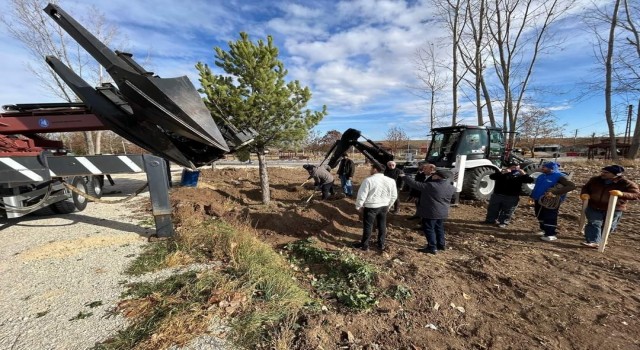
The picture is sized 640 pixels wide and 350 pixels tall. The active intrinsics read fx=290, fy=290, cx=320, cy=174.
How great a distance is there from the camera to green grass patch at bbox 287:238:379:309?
3137mm

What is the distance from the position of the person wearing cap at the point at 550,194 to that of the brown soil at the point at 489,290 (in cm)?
31

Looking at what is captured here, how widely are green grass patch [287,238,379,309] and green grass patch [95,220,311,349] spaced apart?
438 mm

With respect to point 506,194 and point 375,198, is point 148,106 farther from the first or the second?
point 506,194

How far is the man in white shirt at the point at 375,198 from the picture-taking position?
479 cm

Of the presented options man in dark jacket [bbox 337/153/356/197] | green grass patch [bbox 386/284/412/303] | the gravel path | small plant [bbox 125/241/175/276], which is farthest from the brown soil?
man in dark jacket [bbox 337/153/356/197]

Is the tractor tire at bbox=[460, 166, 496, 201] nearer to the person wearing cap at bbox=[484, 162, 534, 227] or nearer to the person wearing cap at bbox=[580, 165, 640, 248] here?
the person wearing cap at bbox=[484, 162, 534, 227]

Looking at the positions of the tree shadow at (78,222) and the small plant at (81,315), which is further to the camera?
Result: the tree shadow at (78,222)

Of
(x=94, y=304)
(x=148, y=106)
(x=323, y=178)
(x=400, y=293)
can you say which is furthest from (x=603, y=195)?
(x=94, y=304)

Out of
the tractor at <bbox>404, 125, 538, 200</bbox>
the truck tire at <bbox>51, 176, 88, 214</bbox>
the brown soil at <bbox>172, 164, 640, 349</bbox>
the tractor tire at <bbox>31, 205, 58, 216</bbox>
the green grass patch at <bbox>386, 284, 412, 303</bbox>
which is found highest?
the tractor at <bbox>404, 125, 538, 200</bbox>

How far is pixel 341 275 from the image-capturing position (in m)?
3.84

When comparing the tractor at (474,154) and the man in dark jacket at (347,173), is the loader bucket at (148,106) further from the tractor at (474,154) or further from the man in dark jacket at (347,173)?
the tractor at (474,154)

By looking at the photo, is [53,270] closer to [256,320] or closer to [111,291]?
[111,291]

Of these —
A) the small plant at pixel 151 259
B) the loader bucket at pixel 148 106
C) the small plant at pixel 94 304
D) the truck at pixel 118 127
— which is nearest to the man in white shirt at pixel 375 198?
the truck at pixel 118 127

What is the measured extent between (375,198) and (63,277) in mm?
4212
